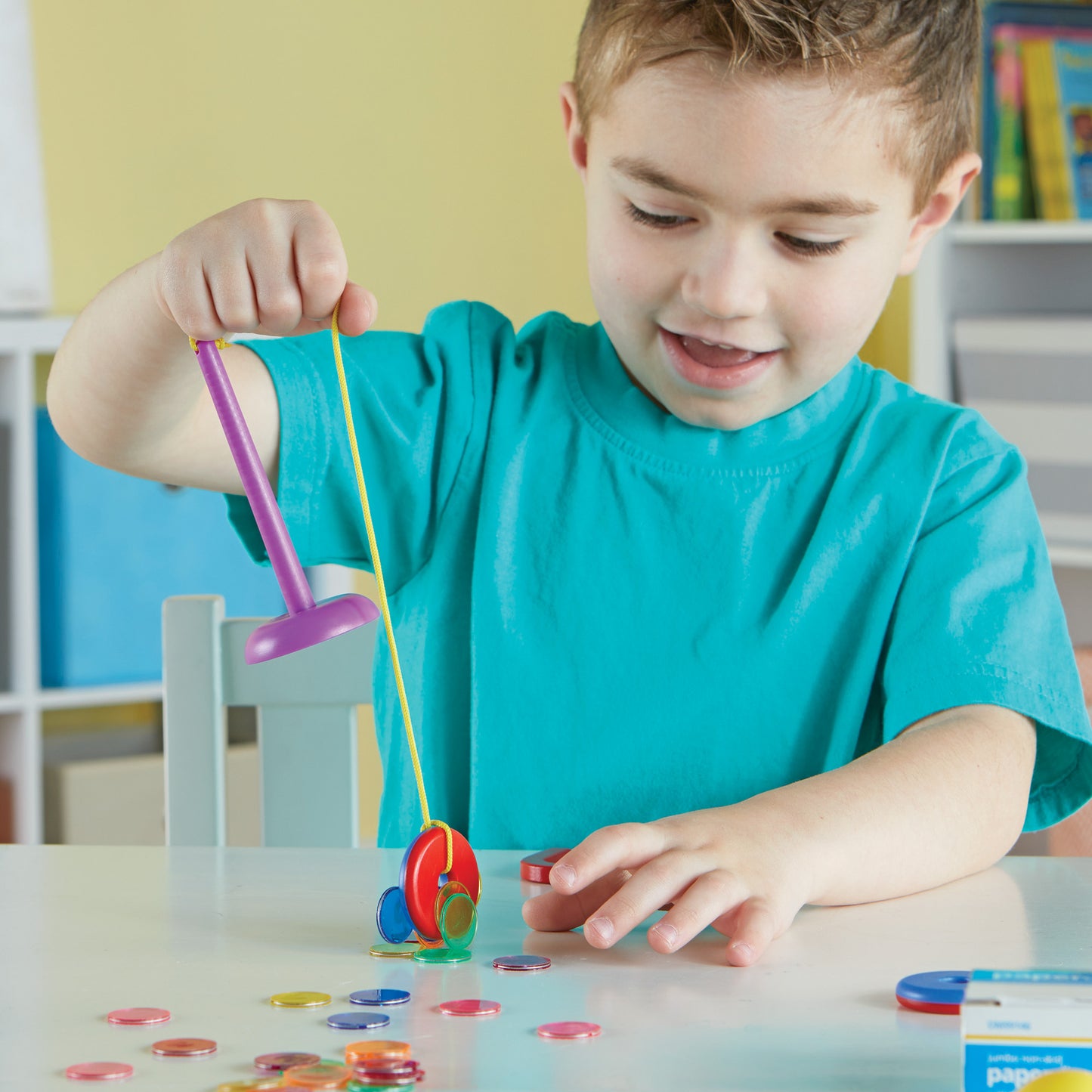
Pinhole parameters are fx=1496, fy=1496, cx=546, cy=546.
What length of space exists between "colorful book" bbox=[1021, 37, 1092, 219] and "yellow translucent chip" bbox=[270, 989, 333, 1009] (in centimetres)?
158

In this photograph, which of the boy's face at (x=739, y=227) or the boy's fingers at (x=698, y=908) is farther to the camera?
the boy's face at (x=739, y=227)

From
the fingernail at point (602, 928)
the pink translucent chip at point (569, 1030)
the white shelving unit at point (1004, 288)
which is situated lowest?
the pink translucent chip at point (569, 1030)

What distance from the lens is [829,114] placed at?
690 millimetres

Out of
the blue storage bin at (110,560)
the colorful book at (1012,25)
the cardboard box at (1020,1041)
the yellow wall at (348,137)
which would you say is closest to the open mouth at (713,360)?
the cardboard box at (1020,1041)

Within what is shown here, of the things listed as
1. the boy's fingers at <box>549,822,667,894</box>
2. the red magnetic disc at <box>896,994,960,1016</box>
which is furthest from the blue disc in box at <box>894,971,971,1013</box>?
the boy's fingers at <box>549,822,667,894</box>

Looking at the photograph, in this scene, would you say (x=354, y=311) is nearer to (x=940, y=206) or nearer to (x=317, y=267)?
(x=317, y=267)

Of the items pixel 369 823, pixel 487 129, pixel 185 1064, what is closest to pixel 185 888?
pixel 185 1064

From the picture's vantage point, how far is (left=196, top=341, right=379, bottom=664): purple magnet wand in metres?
0.49

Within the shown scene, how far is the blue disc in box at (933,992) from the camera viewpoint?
44 cm

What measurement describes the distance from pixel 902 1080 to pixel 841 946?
0.14 meters

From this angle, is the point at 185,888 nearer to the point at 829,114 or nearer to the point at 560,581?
the point at 560,581

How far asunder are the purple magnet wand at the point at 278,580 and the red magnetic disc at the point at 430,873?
3.2 inches

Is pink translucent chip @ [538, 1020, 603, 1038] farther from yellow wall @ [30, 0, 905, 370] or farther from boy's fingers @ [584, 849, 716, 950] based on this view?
yellow wall @ [30, 0, 905, 370]

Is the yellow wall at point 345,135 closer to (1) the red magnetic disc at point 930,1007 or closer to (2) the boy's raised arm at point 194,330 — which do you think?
(2) the boy's raised arm at point 194,330
